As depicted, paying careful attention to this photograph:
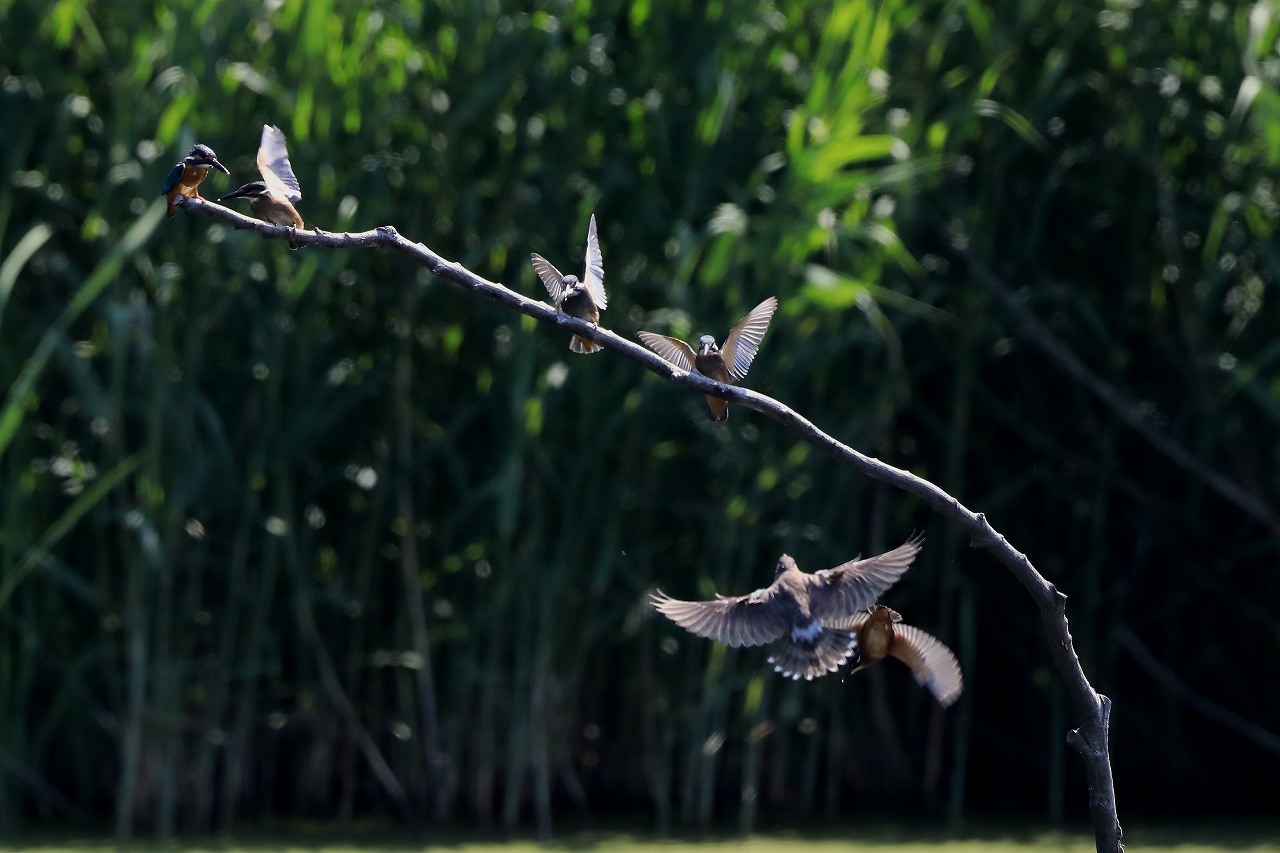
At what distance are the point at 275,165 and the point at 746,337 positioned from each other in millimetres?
604

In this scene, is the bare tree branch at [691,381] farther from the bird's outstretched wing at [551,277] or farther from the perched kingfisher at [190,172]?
the bird's outstretched wing at [551,277]

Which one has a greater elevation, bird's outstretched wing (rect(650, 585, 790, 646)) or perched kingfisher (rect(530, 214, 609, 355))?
perched kingfisher (rect(530, 214, 609, 355))

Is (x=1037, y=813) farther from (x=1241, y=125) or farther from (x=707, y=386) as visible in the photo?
(x=707, y=386)

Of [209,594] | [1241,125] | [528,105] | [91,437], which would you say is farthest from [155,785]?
[1241,125]

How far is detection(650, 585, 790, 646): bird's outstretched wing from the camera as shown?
60.2 inches

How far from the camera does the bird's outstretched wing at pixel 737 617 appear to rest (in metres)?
1.53

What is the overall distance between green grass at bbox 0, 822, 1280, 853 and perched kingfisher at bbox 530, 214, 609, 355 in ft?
7.21

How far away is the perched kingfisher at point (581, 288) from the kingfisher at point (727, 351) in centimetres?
7

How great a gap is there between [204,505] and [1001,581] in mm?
2088

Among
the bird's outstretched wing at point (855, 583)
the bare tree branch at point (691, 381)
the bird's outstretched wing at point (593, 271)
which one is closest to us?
the bare tree branch at point (691, 381)

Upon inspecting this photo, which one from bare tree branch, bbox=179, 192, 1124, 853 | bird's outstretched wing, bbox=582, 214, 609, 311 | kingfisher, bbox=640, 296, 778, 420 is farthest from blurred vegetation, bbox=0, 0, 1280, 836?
bare tree branch, bbox=179, 192, 1124, 853

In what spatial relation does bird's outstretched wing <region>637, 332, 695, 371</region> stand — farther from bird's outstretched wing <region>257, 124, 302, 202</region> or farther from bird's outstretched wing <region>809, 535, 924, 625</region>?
bird's outstretched wing <region>257, 124, 302, 202</region>

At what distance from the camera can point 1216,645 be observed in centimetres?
421

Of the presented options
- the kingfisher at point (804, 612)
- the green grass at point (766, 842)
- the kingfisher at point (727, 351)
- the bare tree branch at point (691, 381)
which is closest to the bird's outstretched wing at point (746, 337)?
the kingfisher at point (727, 351)
